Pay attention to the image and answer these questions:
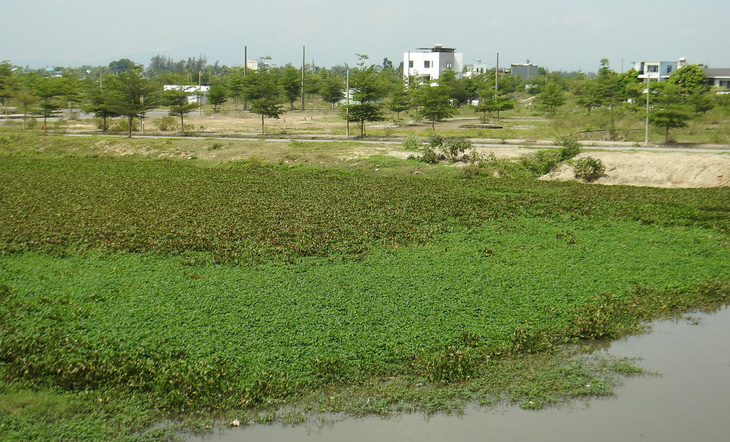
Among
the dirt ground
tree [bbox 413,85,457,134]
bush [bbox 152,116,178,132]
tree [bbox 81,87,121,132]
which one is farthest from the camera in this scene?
bush [bbox 152,116,178,132]

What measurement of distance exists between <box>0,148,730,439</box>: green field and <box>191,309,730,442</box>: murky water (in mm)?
241

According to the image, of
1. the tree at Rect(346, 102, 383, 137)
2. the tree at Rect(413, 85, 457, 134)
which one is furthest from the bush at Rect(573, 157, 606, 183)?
the tree at Rect(413, 85, 457, 134)

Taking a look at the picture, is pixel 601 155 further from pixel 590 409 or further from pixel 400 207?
pixel 590 409

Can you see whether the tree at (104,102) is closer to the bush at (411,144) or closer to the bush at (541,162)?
the bush at (411,144)

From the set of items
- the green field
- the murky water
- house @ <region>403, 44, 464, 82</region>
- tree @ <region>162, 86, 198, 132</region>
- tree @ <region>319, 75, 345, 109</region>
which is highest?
house @ <region>403, 44, 464, 82</region>

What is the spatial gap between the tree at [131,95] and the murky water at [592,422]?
30245 mm

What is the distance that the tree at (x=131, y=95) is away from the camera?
3391 cm

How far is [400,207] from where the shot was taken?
16.0 metres

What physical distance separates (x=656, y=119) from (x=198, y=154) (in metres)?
19.7

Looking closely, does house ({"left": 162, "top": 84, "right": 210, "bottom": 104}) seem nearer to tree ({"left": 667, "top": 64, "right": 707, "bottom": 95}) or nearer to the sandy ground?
the sandy ground

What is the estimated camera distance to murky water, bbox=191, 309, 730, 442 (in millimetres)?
6695

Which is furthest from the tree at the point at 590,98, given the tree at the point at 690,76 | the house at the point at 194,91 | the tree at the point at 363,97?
the house at the point at 194,91

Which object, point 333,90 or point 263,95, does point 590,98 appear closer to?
point 333,90

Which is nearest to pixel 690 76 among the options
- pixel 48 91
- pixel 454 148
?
pixel 454 148
